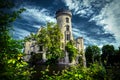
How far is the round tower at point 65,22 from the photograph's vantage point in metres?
71.4

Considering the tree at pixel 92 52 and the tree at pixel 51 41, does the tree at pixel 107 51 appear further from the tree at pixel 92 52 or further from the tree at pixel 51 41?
the tree at pixel 51 41

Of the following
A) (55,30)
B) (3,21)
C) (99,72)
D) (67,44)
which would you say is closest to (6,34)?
(3,21)

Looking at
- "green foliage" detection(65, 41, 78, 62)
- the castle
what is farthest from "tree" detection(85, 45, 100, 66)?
"green foliage" detection(65, 41, 78, 62)

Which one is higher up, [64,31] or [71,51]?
[64,31]

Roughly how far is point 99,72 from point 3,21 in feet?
49.6

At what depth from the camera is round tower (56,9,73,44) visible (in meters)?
71.4

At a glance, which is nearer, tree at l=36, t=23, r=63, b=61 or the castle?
tree at l=36, t=23, r=63, b=61

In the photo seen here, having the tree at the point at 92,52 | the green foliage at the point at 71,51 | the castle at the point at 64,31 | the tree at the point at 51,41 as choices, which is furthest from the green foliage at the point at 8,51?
the tree at the point at 92,52

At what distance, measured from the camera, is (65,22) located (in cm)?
7312

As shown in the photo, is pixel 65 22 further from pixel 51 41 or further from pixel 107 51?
pixel 107 51

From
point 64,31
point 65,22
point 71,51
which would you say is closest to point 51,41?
point 71,51

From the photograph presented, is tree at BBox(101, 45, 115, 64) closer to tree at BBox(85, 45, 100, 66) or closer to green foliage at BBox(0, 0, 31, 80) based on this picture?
tree at BBox(85, 45, 100, 66)

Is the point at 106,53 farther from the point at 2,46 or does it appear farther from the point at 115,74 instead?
the point at 2,46

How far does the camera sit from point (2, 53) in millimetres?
8539
